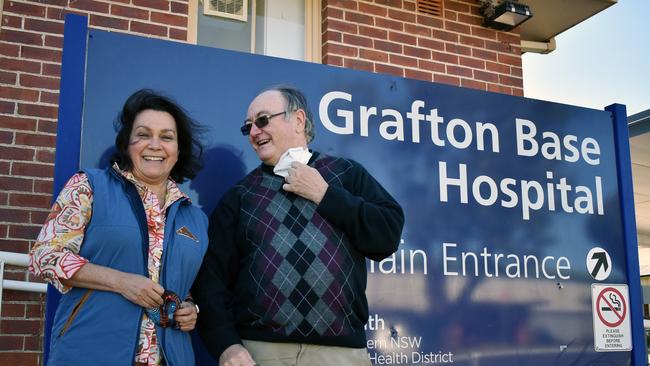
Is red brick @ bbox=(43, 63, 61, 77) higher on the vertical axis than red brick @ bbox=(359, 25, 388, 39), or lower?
lower

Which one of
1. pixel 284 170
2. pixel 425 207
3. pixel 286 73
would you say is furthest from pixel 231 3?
pixel 284 170

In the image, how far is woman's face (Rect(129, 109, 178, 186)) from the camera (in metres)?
2.20

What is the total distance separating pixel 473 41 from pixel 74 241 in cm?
384

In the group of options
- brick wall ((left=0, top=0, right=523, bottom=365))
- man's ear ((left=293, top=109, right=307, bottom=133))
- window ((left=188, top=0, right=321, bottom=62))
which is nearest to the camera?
man's ear ((left=293, top=109, right=307, bottom=133))

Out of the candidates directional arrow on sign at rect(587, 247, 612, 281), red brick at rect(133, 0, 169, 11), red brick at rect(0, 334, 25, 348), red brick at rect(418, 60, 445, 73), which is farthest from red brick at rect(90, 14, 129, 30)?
directional arrow on sign at rect(587, 247, 612, 281)

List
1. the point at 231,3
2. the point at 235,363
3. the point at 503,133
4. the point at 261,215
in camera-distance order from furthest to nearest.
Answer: the point at 231,3 → the point at 503,133 → the point at 261,215 → the point at 235,363

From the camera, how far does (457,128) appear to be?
10.5 ft

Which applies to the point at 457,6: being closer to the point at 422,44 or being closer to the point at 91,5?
the point at 422,44

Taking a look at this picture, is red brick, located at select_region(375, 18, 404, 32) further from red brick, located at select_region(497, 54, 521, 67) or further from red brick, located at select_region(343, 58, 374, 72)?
red brick, located at select_region(497, 54, 521, 67)

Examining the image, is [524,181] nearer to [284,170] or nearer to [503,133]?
[503,133]

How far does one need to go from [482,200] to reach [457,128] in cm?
35

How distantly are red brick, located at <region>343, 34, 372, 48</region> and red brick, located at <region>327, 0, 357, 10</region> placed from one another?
0.68ft

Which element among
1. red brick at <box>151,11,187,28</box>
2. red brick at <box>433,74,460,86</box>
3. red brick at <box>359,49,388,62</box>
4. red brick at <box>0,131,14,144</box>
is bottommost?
red brick at <box>0,131,14,144</box>

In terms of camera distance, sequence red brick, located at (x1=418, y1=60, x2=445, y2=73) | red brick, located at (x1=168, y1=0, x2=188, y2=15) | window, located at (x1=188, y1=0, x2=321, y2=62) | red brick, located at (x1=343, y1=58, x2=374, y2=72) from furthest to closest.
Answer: red brick, located at (x1=418, y1=60, x2=445, y2=73) < red brick, located at (x1=343, y1=58, x2=374, y2=72) < window, located at (x1=188, y1=0, x2=321, y2=62) < red brick, located at (x1=168, y1=0, x2=188, y2=15)
